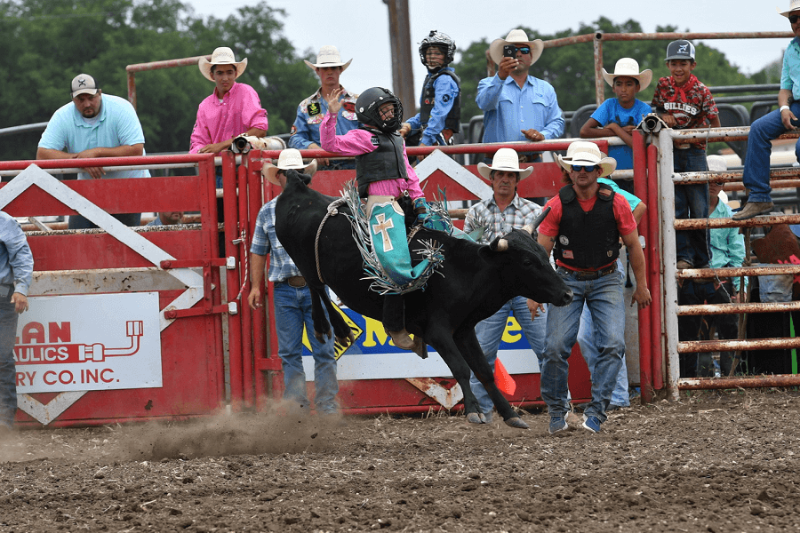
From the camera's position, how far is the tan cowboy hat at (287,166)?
6.46m

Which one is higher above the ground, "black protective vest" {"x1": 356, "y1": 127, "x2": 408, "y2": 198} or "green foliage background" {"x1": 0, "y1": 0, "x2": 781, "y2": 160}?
"green foliage background" {"x1": 0, "y1": 0, "x2": 781, "y2": 160}

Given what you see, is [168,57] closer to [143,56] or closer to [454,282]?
[143,56]

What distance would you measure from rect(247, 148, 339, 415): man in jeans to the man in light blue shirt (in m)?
1.65

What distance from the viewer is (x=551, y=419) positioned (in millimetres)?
6570

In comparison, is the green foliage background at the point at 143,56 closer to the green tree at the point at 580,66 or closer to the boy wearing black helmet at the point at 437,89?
the green tree at the point at 580,66

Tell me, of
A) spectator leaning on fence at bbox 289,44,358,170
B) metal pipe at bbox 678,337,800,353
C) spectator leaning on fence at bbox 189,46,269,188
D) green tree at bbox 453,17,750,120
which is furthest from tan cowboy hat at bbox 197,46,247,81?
green tree at bbox 453,17,750,120

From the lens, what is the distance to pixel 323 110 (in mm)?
8086

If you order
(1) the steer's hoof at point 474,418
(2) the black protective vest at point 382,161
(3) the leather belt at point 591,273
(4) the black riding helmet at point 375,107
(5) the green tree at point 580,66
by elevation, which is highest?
(5) the green tree at point 580,66

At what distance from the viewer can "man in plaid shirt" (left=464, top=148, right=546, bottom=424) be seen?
22.5 feet

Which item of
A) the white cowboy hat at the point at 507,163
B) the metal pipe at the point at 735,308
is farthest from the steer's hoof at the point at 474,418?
the metal pipe at the point at 735,308

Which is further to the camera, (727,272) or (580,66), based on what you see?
(580,66)

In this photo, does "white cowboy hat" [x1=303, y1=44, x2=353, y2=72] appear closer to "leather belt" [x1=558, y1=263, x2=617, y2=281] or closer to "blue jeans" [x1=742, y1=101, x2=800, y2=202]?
"leather belt" [x1=558, y1=263, x2=617, y2=281]

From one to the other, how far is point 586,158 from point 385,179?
1594mm

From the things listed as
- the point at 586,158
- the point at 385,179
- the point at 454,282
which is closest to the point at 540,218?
the point at 586,158
